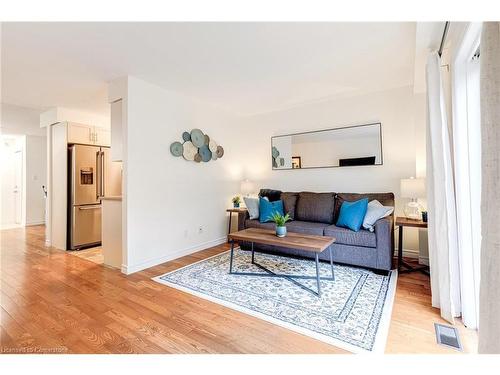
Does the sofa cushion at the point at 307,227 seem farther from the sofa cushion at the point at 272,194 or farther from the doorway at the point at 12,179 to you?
the doorway at the point at 12,179

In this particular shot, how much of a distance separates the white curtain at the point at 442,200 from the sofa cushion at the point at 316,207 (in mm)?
1556

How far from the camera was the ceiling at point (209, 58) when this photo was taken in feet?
6.82

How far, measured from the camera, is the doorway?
6.36 m

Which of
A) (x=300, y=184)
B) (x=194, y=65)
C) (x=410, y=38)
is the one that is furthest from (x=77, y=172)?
(x=410, y=38)

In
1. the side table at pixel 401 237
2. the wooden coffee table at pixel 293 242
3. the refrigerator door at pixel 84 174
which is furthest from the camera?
the refrigerator door at pixel 84 174

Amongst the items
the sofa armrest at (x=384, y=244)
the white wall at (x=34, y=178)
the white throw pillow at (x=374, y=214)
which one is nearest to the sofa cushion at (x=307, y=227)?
the white throw pillow at (x=374, y=214)

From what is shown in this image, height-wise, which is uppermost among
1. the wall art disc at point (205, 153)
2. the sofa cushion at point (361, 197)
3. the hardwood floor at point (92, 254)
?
the wall art disc at point (205, 153)

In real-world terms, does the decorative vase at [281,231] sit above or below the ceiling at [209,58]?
below

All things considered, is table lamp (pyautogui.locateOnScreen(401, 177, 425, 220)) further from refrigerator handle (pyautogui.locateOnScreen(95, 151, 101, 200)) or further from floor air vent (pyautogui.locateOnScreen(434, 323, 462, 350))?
refrigerator handle (pyautogui.locateOnScreen(95, 151, 101, 200))

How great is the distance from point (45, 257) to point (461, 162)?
5096 mm

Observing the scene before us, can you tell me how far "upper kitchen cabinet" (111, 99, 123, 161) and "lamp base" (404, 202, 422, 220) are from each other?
365cm

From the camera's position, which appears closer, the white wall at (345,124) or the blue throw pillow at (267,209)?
the white wall at (345,124)

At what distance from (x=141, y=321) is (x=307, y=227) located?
7.13 ft

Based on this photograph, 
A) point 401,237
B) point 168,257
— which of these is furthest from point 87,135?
point 401,237
